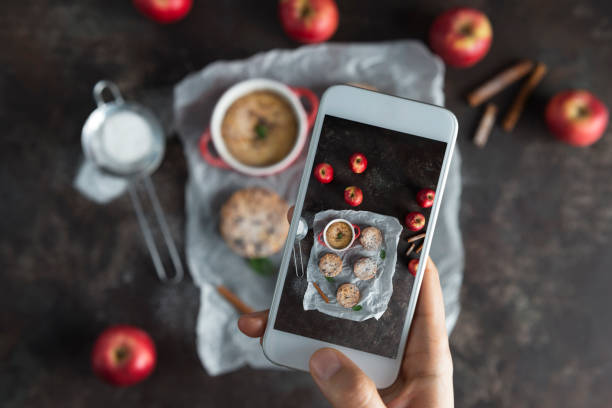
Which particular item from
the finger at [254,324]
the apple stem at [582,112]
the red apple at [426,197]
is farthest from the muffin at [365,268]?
the apple stem at [582,112]

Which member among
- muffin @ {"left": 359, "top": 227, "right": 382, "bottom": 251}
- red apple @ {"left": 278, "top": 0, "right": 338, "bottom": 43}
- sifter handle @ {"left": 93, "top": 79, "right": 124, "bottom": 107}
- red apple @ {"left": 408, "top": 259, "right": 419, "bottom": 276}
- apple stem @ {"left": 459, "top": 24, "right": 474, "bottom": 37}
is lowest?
red apple @ {"left": 408, "top": 259, "right": 419, "bottom": 276}

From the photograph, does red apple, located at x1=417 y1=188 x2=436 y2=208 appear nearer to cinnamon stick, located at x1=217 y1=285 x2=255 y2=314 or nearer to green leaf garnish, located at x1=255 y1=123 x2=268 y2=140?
green leaf garnish, located at x1=255 y1=123 x2=268 y2=140

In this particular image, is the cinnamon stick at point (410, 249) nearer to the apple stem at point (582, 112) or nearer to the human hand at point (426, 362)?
the human hand at point (426, 362)

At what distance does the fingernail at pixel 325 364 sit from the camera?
0.69 metres

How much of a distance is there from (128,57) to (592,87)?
120 centimetres

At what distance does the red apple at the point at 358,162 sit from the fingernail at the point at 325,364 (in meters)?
0.29

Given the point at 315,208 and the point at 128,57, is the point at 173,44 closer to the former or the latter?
the point at 128,57

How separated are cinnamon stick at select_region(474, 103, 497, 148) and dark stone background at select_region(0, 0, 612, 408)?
24 millimetres

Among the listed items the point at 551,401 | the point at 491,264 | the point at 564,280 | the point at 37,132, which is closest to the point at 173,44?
the point at 37,132

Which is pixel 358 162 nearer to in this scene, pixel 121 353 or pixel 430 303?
pixel 430 303

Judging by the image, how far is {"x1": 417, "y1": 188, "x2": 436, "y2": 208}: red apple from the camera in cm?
72

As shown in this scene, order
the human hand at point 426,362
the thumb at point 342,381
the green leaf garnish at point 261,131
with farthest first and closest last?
the green leaf garnish at point 261,131
the human hand at point 426,362
the thumb at point 342,381

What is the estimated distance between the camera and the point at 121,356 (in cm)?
110

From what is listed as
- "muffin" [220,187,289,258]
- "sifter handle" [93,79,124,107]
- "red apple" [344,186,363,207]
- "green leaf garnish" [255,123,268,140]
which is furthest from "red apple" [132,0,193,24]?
"red apple" [344,186,363,207]
